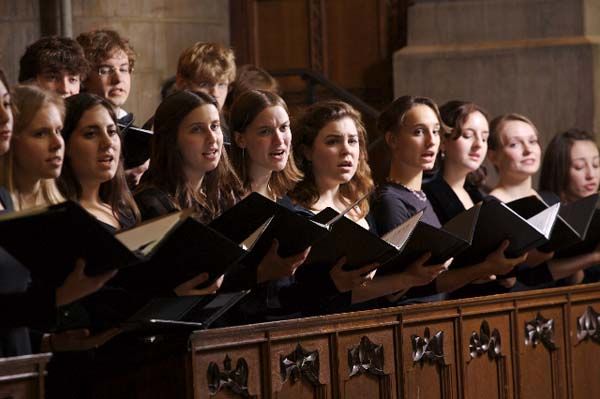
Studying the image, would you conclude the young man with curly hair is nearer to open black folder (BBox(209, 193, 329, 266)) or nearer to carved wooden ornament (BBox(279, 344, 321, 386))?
open black folder (BBox(209, 193, 329, 266))

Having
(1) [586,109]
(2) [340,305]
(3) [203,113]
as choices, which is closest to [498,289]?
(2) [340,305]

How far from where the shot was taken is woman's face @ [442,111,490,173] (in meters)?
6.36

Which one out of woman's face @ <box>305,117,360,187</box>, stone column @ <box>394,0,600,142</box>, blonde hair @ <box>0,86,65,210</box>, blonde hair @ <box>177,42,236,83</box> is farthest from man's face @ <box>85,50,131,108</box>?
stone column @ <box>394,0,600,142</box>

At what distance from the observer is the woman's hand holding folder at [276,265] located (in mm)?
4754

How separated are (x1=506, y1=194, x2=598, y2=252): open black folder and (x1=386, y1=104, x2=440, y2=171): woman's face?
41 cm

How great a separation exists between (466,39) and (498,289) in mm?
3507

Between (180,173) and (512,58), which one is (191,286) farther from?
(512,58)

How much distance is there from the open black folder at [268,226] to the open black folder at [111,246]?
9.8 inches

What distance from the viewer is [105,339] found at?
4180 millimetres

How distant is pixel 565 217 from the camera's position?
241 inches

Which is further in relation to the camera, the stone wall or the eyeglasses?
the stone wall

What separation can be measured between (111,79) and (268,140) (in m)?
0.98

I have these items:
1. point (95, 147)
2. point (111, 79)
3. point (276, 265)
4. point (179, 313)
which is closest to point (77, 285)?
point (179, 313)

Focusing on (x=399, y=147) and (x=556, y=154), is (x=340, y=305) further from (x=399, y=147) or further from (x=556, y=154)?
(x=556, y=154)
